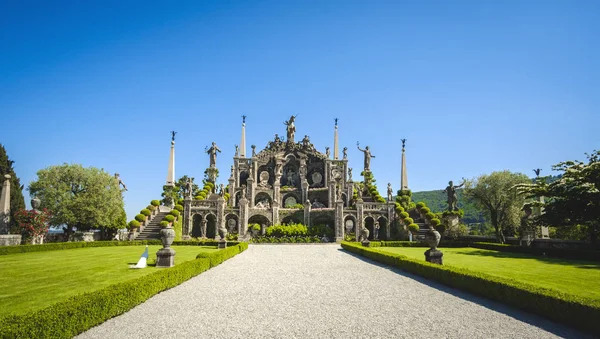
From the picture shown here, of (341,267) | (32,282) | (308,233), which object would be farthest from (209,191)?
(32,282)

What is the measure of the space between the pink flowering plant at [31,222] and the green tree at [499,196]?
45.2m

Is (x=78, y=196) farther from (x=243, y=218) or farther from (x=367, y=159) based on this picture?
(x=367, y=159)

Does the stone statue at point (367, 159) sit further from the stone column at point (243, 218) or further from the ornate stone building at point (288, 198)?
the stone column at point (243, 218)

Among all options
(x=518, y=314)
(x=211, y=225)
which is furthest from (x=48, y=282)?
(x=211, y=225)

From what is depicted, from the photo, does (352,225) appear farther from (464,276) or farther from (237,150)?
Result: (464,276)

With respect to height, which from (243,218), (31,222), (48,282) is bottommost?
(48,282)

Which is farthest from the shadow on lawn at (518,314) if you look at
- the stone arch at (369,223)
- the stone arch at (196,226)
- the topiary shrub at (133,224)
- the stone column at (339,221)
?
the stone arch at (196,226)

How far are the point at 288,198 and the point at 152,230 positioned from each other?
2201 cm

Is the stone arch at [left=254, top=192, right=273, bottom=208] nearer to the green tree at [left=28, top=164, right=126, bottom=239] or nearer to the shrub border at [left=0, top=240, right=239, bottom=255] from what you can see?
the shrub border at [left=0, top=240, right=239, bottom=255]

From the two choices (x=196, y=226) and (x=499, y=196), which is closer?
(x=499, y=196)

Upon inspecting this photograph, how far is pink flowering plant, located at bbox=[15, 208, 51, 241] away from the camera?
28688 mm

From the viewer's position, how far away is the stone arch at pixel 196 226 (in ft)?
160

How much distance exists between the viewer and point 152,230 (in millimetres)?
42312

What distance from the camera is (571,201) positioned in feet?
77.3
